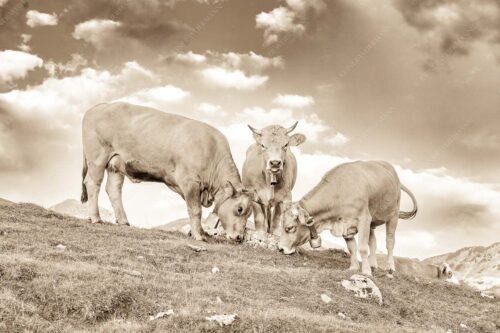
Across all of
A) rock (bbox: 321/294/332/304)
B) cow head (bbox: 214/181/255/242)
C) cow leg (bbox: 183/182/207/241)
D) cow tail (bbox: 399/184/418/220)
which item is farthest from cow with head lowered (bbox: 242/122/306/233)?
rock (bbox: 321/294/332/304)

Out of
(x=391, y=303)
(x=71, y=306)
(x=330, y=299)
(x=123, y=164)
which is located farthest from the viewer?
(x=123, y=164)

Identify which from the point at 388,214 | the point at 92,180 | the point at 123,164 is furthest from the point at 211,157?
the point at 388,214

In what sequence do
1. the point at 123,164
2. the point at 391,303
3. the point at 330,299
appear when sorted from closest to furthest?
the point at 330,299, the point at 391,303, the point at 123,164

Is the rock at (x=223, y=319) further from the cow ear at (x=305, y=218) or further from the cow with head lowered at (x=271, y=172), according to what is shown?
the cow with head lowered at (x=271, y=172)

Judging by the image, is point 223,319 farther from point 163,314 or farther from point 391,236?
point 391,236

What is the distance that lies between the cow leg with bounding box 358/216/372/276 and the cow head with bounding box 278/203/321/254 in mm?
1466

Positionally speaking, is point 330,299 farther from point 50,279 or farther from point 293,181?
point 293,181

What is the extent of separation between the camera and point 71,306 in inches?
430

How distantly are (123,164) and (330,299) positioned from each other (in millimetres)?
10236

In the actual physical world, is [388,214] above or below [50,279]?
above

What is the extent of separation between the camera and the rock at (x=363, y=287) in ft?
49.5

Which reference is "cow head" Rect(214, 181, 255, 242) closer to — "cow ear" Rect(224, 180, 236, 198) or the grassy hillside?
"cow ear" Rect(224, 180, 236, 198)

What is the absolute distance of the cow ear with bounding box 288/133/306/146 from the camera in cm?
1992

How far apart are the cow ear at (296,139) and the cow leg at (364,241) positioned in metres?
3.82
